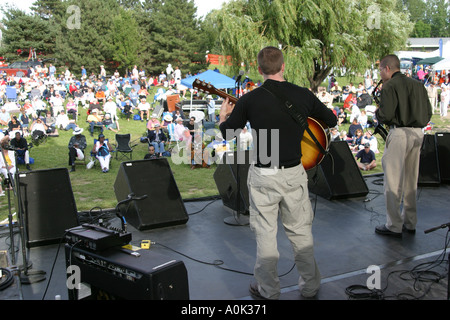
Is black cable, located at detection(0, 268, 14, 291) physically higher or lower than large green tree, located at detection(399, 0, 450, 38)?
lower

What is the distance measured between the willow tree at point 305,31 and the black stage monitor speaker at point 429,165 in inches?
380

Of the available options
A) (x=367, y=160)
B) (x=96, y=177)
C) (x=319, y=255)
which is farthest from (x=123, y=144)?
(x=319, y=255)

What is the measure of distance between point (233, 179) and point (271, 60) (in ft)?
9.78

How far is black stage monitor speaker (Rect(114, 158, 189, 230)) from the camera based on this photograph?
575 centimetres

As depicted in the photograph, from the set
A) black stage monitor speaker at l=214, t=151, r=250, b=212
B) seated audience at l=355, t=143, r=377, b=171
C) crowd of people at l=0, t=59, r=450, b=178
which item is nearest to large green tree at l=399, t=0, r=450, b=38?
crowd of people at l=0, t=59, r=450, b=178

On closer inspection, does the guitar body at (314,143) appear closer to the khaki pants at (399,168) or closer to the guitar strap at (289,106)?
the guitar strap at (289,106)

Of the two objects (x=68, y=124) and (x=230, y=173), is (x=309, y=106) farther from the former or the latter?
(x=68, y=124)

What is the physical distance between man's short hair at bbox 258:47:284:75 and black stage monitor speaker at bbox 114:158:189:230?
2.81 meters

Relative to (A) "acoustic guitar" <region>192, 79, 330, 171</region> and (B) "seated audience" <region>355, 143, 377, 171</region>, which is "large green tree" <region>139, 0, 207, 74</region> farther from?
(A) "acoustic guitar" <region>192, 79, 330, 171</region>

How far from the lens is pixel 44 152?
45.8ft

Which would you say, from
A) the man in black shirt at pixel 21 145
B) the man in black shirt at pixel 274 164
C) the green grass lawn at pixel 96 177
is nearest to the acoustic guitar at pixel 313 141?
the man in black shirt at pixel 274 164

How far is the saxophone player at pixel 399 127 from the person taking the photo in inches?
198
